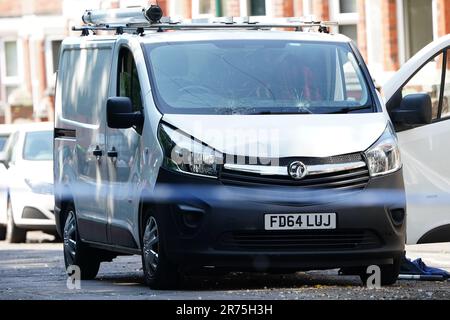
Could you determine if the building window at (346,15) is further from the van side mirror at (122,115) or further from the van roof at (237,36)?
the van side mirror at (122,115)

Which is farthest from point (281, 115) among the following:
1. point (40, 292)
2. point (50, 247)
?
point (50, 247)

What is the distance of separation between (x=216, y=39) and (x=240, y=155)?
172cm

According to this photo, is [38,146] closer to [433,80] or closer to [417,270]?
[433,80]

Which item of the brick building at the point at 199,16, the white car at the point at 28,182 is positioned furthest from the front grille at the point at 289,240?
the brick building at the point at 199,16

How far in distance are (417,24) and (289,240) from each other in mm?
23067

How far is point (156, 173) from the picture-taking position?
1359 centimetres

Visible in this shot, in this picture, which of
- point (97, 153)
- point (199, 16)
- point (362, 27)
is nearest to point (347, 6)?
point (362, 27)

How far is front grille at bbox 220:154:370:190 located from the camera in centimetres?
1332

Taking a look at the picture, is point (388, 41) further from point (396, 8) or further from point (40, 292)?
point (40, 292)

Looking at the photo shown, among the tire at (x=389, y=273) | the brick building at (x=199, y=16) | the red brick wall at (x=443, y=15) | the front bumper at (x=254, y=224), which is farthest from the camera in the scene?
the brick building at (x=199, y=16)

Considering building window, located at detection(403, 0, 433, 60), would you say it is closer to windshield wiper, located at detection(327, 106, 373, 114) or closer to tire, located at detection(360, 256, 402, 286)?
windshield wiper, located at detection(327, 106, 373, 114)

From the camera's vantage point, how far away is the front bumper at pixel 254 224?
43.6ft

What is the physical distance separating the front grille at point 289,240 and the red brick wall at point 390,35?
23029 mm
